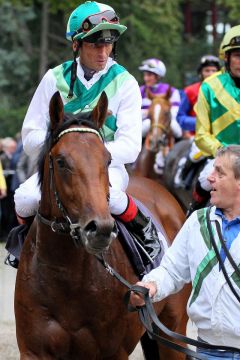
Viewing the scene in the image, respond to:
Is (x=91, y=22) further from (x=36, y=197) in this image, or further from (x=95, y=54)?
(x=36, y=197)

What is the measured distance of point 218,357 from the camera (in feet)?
16.6

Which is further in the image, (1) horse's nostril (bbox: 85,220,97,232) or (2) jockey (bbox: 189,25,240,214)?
(2) jockey (bbox: 189,25,240,214)

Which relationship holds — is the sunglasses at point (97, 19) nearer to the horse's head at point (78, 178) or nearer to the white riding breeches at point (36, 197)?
the horse's head at point (78, 178)

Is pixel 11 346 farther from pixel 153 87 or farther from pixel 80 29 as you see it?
pixel 153 87

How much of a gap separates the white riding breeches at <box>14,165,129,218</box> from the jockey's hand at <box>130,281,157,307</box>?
116 cm

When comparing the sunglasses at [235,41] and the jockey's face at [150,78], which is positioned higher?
the sunglasses at [235,41]

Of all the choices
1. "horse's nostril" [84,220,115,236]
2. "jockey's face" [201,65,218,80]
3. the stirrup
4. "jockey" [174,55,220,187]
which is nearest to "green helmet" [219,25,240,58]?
the stirrup

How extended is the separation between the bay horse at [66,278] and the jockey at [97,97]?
11.0 inches

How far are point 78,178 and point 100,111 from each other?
2.09 ft

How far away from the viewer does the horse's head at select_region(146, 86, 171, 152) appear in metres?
14.1

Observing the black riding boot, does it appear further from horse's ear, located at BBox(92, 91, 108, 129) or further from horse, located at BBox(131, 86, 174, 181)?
horse, located at BBox(131, 86, 174, 181)

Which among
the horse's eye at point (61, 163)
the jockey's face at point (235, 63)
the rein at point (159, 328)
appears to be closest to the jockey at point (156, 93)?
the jockey's face at point (235, 63)

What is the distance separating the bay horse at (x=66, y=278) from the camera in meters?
5.73

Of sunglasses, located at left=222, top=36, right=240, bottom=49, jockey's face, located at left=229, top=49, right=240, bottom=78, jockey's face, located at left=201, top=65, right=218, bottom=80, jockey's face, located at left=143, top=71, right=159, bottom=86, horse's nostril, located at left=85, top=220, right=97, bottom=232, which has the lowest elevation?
jockey's face, located at left=143, top=71, right=159, bottom=86
